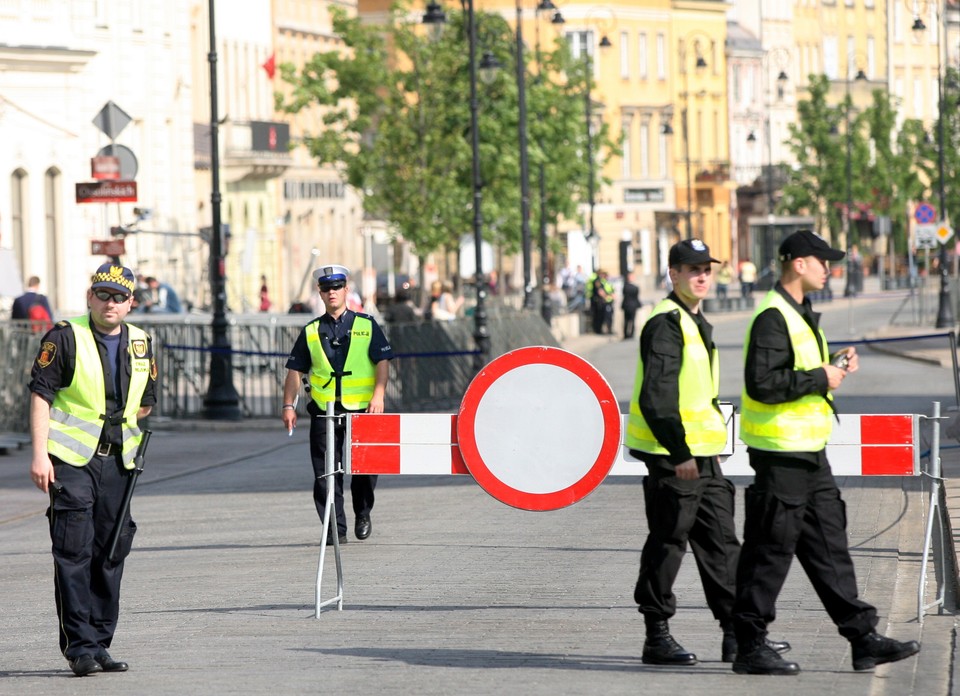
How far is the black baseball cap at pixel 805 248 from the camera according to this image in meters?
Result: 9.16

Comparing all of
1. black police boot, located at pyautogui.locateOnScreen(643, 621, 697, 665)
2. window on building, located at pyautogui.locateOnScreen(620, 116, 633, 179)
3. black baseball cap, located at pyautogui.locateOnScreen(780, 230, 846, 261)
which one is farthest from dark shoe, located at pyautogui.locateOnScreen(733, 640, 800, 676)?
window on building, located at pyautogui.locateOnScreen(620, 116, 633, 179)

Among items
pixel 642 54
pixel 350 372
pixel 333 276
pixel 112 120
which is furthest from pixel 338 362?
pixel 642 54

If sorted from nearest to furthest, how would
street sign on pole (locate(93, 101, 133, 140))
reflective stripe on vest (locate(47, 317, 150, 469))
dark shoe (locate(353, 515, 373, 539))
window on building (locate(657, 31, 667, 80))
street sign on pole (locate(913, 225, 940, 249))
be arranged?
reflective stripe on vest (locate(47, 317, 150, 469)), dark shoe (locate(353, 515, 373, 539)), street sign on pole (locate(93, 101, 133, 140)), street sign on pole (locate(913, 225, 940, 249)), window on building (locate(657, 31, 667, 80))

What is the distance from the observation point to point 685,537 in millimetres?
9430

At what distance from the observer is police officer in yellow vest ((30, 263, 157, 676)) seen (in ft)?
31.7

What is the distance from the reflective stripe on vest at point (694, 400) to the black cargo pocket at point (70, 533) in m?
→ 2.27

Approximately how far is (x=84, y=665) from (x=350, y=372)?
16.0 ft

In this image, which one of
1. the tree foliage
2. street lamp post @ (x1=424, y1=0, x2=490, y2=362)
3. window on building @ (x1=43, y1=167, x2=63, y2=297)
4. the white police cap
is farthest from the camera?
the tree foliage

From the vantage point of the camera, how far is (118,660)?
9.97 m

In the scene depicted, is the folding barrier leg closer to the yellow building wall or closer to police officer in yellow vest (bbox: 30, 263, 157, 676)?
police officer in yellow vest (bbox: 30, 263, 157, 676)

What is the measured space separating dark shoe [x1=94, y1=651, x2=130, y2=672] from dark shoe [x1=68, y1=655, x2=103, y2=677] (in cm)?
4

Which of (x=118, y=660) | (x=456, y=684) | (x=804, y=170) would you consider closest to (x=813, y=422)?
(x=456, y=684)

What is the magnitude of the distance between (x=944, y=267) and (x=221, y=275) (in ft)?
87.0

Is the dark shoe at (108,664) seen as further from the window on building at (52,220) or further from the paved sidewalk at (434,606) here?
the window on building at (52,220)
